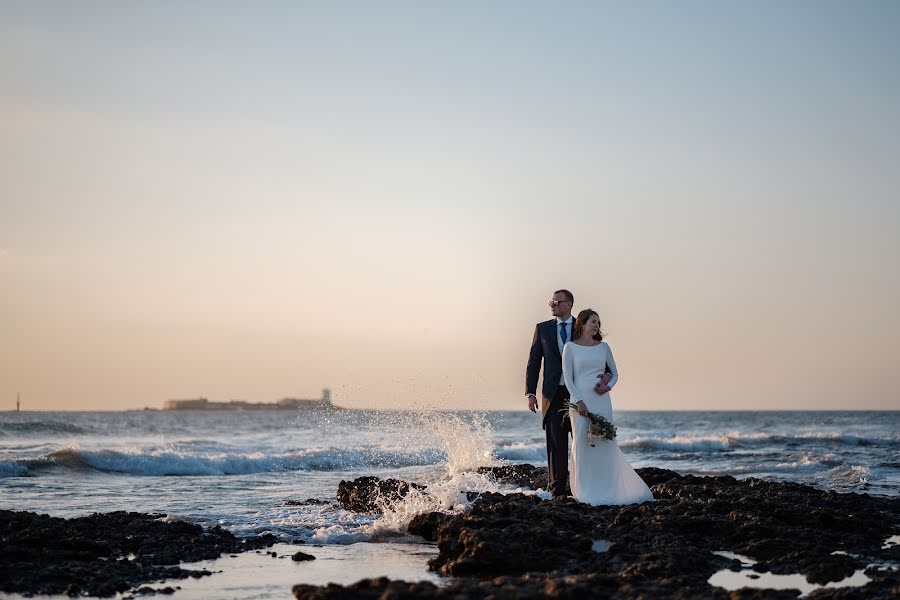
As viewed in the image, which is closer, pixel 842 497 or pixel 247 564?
pixel 247 564

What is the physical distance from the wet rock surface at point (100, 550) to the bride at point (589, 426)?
373cm

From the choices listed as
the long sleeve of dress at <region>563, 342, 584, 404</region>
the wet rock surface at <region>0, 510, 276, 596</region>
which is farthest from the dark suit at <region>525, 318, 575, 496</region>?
the wet rock surface at <region>0, 510, 276, 596</region>

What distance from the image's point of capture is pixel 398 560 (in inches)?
346

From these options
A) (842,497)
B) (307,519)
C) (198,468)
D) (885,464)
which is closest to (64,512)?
(307,519)

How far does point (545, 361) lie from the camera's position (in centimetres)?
1180

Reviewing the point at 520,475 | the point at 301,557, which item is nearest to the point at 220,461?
the point at 520,475

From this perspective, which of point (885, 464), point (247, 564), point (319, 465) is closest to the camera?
point (247, 564)

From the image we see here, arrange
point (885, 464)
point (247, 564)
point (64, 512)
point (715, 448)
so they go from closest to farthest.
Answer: point (247, 564) → point (64, 512) → point (885, 464) → point (715, 448)

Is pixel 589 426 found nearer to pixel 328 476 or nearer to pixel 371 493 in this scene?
pixel 371 493

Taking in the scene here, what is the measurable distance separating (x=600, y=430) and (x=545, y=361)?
130 centimetres

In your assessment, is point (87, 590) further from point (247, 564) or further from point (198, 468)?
point (198, 468)

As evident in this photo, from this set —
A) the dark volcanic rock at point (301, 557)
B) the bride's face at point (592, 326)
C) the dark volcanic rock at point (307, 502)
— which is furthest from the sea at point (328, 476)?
the bride's face at point (592, 326)

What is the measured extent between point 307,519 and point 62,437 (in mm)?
34764

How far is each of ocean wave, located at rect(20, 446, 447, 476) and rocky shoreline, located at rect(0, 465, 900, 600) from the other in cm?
1342
